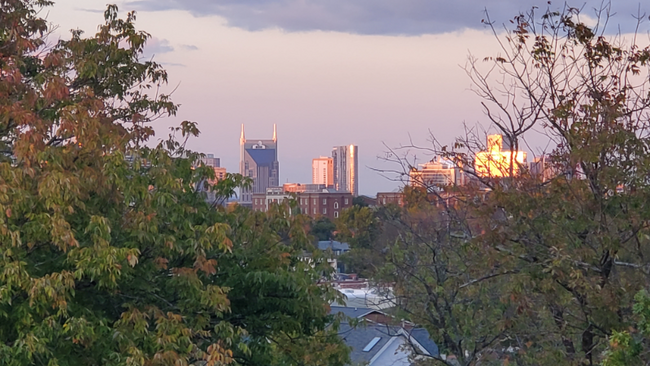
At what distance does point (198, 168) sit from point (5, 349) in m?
4.59

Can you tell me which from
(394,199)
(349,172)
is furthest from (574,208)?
(349,172)

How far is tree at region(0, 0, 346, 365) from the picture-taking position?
720 centimetres

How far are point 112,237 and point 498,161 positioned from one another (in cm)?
504

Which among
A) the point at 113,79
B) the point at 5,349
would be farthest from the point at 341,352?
the point at 5,349

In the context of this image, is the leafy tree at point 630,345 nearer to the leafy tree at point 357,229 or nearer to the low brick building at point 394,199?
the low brick building at point 394,199

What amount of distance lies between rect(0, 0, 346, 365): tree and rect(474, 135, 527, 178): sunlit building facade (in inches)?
110

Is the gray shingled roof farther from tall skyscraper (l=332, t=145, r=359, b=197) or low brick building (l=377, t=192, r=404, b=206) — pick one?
tall skyscraper (l=332, t=145, r=359, b=197)

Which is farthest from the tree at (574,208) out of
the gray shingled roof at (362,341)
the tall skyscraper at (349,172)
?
the tall skyscraper at (349,172)

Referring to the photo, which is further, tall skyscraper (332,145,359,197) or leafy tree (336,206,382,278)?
tall skyscraper (332,145,359,197)

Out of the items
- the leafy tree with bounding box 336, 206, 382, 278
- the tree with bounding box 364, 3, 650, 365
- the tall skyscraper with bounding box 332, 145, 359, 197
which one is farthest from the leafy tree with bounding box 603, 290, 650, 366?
the tall skyscraper with bounding box 332, 145, 359, 197

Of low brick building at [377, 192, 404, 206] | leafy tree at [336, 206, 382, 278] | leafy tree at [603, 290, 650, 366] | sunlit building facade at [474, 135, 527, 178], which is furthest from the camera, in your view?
leafy tree at [336, 206, 382, 278]

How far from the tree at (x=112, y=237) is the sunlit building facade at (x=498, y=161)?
2791 mm

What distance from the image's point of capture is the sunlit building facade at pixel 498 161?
33.0ft

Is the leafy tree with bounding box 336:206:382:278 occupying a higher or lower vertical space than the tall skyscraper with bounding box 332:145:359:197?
lower
